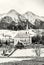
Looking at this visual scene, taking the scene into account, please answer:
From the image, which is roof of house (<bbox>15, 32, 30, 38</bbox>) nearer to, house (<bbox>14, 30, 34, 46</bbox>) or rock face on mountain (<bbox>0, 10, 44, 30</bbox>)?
house (<bbox>14, 30, 34, 46</bbox>)

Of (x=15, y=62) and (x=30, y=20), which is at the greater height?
(x=30, y=20)

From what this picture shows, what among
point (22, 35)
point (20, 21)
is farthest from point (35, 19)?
point (22, 35)

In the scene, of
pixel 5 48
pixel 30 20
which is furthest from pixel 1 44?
pixel 30 20

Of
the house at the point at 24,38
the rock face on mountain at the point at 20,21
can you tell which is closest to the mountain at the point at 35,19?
the rock face on mountain at the point at 20,21

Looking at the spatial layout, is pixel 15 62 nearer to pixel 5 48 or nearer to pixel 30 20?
pixel 5 48

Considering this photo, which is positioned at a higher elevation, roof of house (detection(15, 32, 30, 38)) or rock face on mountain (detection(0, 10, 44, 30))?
rock face on mountain (detection(0, 10, 44, 30))

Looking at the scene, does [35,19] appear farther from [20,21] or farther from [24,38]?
[24,38]

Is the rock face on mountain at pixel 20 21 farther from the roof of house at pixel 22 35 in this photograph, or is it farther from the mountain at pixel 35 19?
the roof of house at pixel 22 35

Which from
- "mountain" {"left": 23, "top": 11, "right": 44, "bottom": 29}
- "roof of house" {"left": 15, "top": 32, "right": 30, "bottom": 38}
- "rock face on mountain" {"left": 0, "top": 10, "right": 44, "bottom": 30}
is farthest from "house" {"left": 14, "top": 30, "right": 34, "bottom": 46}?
"mountain" {"left": 23, "top": 11, "right": 44, "bottom": 29}
